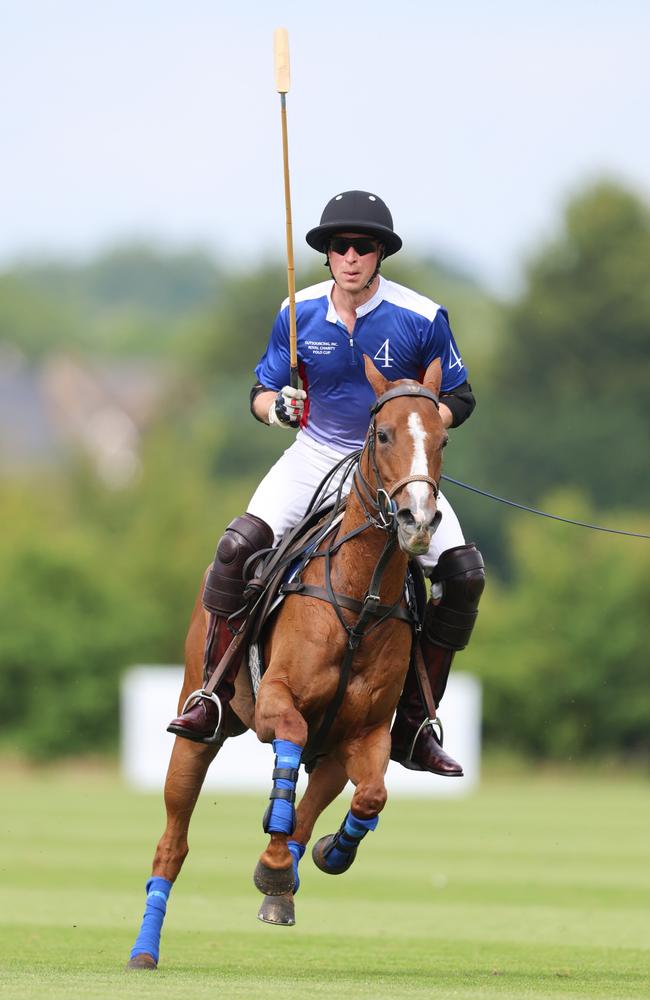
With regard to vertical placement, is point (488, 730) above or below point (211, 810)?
below

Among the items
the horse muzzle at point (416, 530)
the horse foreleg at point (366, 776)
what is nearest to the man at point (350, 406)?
the horse foreleg at point (366, 776)

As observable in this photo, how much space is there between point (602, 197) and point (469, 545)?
2203 inches

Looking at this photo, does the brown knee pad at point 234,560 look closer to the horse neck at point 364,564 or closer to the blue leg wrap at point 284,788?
the horse neck at point 364,564

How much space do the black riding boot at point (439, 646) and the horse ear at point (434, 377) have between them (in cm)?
104

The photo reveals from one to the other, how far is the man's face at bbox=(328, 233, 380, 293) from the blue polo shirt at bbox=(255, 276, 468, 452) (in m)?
0.13

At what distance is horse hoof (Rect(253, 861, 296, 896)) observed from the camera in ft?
26.4

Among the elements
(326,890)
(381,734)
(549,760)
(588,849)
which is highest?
(381,734)

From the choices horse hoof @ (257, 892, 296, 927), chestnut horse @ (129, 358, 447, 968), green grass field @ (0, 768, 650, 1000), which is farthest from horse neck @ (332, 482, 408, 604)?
green grass field @ (0, 768, 650, 1000)

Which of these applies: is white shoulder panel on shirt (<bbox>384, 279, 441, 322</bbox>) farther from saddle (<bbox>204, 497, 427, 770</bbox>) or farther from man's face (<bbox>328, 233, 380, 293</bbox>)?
saddle (<bbox>204, 497, 427, 770</bbox>)

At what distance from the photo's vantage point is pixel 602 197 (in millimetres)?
63562

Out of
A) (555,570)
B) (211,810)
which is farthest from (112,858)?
(555,570)

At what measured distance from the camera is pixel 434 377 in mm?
8219

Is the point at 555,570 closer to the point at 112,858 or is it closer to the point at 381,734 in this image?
the point at 112,858

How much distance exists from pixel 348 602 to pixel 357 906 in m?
5.65
